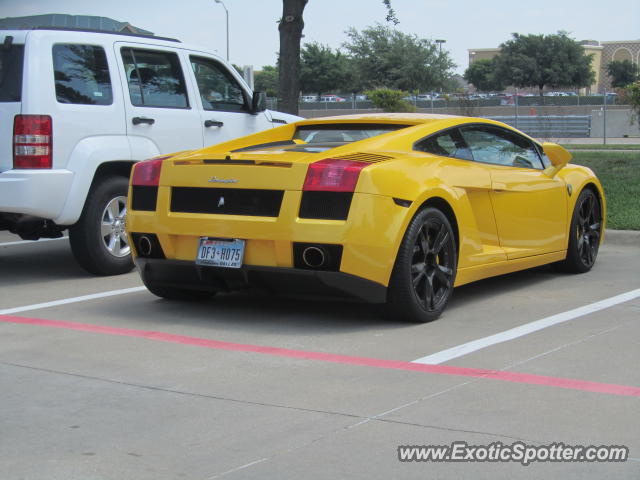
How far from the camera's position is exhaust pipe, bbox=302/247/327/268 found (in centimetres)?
627

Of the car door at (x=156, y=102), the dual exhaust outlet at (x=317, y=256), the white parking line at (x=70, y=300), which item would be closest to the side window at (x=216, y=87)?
the car door at (x=156, y=102)

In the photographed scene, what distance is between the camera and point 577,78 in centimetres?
7494

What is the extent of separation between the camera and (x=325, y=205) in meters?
6.29

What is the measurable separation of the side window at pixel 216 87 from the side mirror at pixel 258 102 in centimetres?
12

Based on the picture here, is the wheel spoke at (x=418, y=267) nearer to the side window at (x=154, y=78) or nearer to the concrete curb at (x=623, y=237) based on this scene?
the side window at (x=154, y=78)

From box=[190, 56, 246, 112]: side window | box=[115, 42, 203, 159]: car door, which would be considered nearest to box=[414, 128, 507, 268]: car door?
box=[115, 42, 203, 159]: car door

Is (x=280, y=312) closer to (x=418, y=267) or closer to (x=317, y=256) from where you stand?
(x=317, y=256)

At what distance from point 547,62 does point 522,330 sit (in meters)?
71.2

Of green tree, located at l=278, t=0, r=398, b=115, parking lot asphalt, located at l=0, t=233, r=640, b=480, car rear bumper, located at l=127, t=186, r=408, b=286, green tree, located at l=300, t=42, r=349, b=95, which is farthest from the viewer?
green tree, located at l=300, t=42, r=349, b=95

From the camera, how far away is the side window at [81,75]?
27.8ft

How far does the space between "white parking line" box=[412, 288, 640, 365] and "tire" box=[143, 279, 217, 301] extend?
2.26 metres

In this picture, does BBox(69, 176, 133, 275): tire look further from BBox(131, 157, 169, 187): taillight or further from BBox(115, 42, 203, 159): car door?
BBox(131, 157, 169, 187): taillight

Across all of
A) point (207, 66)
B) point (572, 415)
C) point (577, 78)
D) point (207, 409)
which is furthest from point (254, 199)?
point (577, 78)

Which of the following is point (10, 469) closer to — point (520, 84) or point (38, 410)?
point (38, 410)
